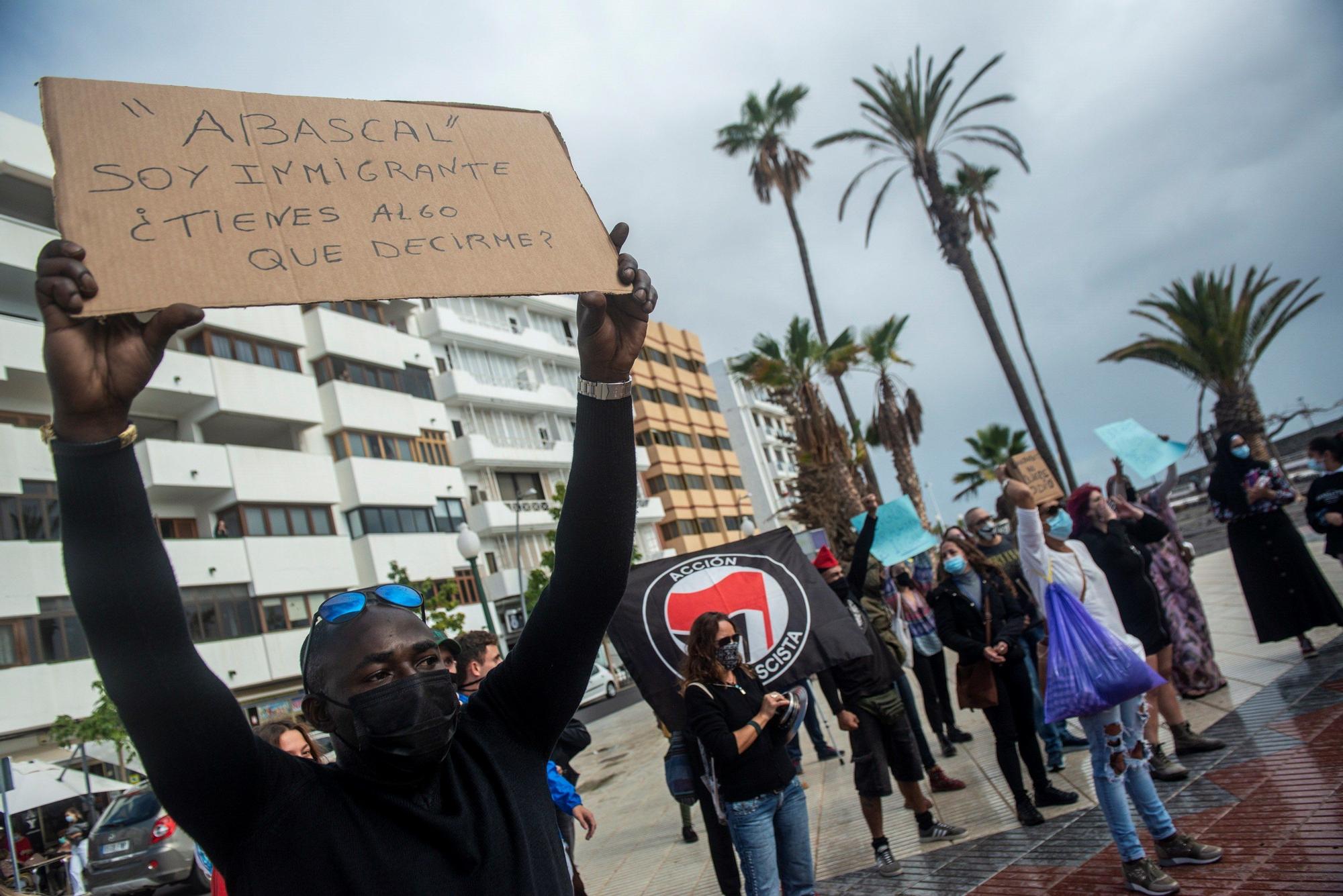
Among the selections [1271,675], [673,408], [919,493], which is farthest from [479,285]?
[673,408]

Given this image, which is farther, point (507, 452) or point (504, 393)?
point (504, 393)

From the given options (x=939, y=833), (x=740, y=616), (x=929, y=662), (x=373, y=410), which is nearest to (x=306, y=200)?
(x=740, y=616)

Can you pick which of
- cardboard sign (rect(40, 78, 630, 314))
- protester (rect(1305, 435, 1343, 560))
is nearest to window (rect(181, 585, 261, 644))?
protester (rect(1305, 435, 1343, 560))

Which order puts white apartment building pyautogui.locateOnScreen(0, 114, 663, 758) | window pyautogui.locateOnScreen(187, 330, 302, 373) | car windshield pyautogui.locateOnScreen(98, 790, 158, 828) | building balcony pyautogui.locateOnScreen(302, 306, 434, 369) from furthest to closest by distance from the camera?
building balcony pyautogui.locateOnScreen(302, 306, 434, 369)
window pyautogui.locateOnScreen(187, 330, 302, 373)
white apartment building pyautogui.locateOnScreen(0, 114, 663, 758)
car windshield pyautogui.locateOnScreen(98, 790, 158, 828)

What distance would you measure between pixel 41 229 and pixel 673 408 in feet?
126

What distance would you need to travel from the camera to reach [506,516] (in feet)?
133

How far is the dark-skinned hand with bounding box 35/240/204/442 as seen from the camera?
131 cm

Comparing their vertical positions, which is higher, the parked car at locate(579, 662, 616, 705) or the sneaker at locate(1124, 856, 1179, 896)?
the sneaker at locate(1124, 856, 1179, 896)

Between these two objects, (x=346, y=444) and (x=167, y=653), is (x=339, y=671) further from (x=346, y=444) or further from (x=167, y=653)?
(x=346, y=444)

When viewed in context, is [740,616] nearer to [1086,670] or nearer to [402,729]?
[1086,670]

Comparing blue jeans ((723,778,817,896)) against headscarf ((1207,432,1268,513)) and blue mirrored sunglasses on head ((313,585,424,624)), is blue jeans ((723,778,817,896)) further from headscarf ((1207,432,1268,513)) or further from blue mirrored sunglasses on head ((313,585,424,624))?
Answer: headscarf ((1207,432,1268,513))

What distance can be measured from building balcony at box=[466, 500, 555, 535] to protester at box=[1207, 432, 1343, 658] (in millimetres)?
31427

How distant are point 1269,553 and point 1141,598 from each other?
2863 mm

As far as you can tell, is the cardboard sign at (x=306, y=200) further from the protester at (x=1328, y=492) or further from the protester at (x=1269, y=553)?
the protester at (x=1269, y=553)
